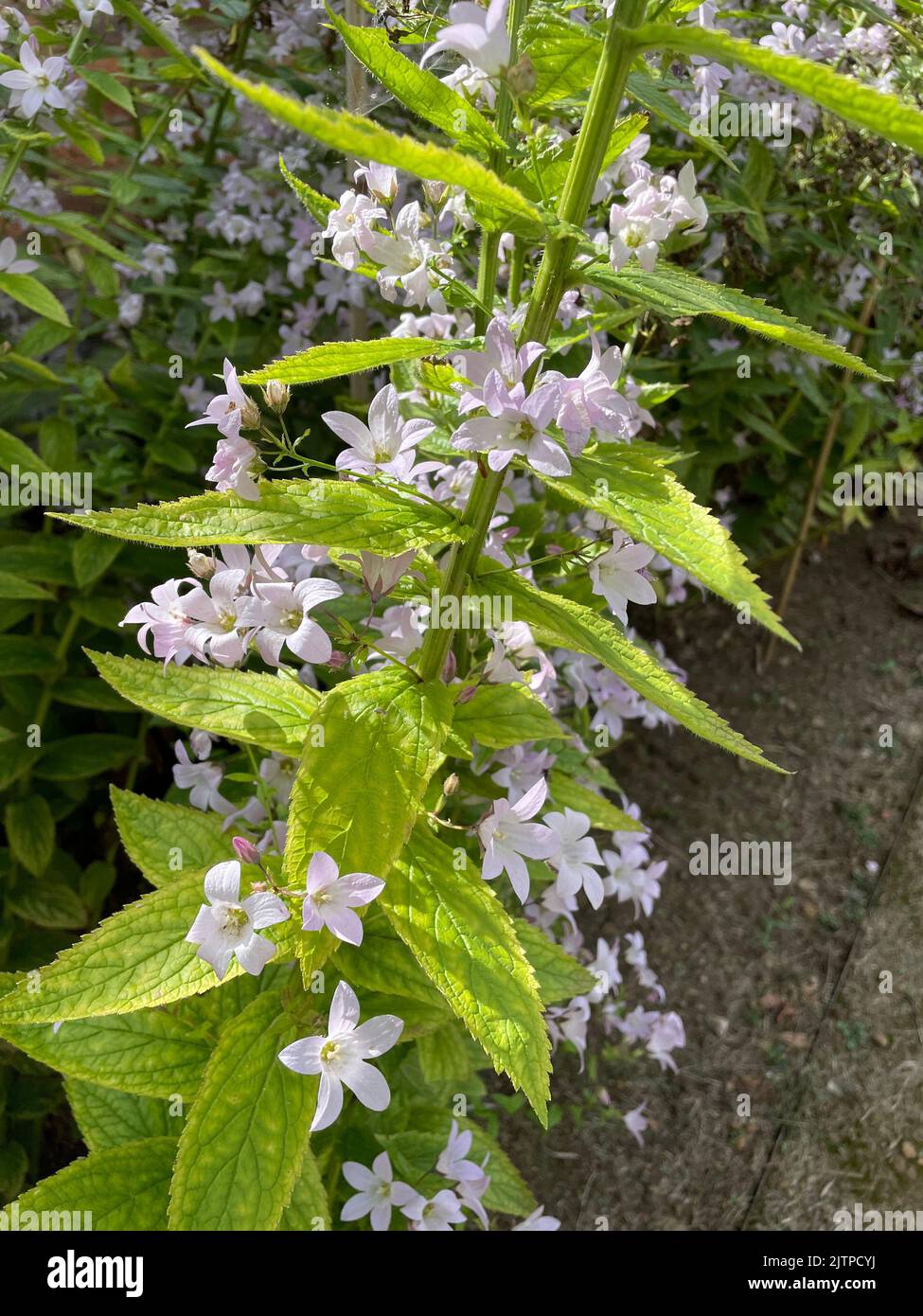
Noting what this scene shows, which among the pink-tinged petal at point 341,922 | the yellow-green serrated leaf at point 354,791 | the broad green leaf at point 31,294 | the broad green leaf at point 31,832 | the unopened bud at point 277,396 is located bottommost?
the broad green leaf at point 31,832

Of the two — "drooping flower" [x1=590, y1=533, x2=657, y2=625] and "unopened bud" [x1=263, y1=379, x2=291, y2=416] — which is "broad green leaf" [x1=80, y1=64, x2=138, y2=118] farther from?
"drooping flower" [x1=590, y1=533, x2=657, y2=625]

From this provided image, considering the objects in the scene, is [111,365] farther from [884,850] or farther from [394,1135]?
[884,850]

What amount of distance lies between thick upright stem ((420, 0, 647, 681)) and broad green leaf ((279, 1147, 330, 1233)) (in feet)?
2.25

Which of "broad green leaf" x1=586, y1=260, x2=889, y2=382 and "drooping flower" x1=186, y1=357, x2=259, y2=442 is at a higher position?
"broad green leaf" x1=586, y1=260, x2=889, y2=382

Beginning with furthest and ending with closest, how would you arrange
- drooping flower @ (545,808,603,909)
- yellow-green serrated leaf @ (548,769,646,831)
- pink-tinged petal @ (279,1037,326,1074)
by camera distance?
yellow-green serrated leaf @ (548,769,646,831) → drooping flower @ (545,808,603,909) → pink-tinged petal @ (279,1037,326,1074)

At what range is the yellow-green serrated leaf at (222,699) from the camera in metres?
1.16

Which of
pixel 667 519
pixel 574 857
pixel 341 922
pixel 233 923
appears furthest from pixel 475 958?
pixel 667 519

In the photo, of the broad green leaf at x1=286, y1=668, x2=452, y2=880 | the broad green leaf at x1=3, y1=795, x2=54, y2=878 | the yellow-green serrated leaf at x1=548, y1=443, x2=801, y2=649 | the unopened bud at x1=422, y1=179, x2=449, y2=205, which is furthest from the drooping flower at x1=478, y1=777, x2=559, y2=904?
the broad green leaf at x1=3, y1=795, x2=54, y2=878

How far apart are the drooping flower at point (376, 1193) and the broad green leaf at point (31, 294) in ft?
4.58

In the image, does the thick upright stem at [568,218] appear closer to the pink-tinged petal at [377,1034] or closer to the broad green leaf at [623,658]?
the broad green leaf at [623,658]

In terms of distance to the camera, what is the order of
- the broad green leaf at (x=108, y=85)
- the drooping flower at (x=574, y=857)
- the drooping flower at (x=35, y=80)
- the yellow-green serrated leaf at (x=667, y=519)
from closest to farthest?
the yellow-green serrated leaf at (x=667, y=519), the drooping flower at (x=574, y=857), the drooping flower at (x=35, y=80), the broad green leaf at (x=108, y=85)

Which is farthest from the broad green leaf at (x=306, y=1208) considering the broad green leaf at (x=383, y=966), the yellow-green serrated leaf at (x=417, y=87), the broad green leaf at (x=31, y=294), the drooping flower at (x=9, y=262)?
→ the drooping flower at (x=9, y=262)

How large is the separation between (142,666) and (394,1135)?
0.83 m

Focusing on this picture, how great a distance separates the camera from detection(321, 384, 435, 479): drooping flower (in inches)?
41.6
